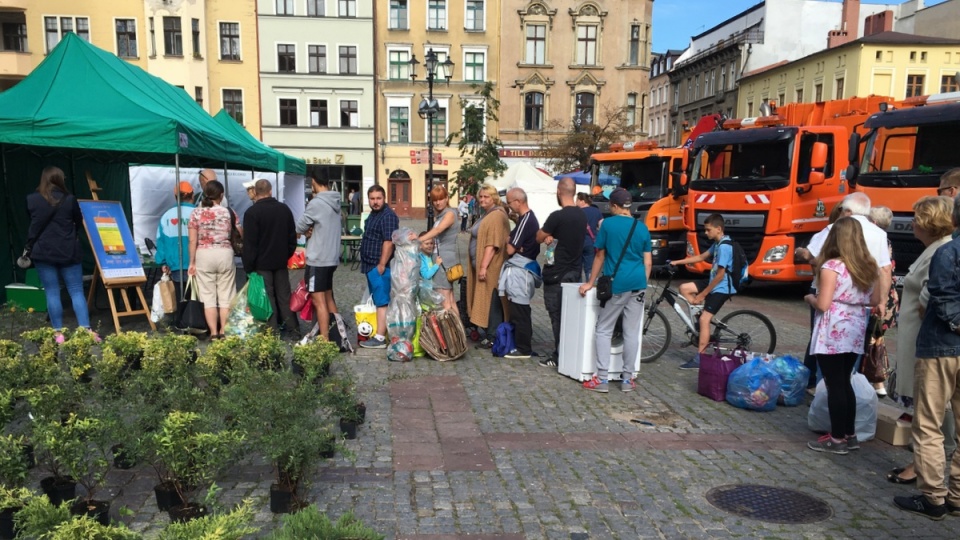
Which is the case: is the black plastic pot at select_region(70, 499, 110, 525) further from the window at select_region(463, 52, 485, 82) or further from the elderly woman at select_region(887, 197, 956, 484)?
the window at select_region(463, 52, 485, 82)

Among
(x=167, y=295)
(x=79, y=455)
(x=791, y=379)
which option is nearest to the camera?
(x=79, y=455)

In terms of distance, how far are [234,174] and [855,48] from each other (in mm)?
33052

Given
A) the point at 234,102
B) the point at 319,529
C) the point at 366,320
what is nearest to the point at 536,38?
the point at 234,102

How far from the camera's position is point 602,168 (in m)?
17.0

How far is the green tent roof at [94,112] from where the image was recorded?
301 inches

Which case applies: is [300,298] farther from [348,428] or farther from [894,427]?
[894,427]

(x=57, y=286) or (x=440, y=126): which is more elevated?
(x=440, y=126)

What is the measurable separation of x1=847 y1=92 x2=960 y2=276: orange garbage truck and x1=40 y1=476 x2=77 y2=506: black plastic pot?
10762 millimetres

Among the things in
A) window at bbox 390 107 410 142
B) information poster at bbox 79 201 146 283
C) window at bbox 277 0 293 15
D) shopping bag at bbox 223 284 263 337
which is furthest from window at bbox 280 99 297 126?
shopping bag at bbox 223 284 263 337

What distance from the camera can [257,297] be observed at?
792 centimetres

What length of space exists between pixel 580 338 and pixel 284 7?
126 ft

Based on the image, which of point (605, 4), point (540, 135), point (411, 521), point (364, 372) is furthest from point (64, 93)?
point (605, 4)

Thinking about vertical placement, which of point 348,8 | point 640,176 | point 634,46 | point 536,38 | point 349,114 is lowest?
point 640,176

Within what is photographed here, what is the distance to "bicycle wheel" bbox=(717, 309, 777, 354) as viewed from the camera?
25.1 feet
